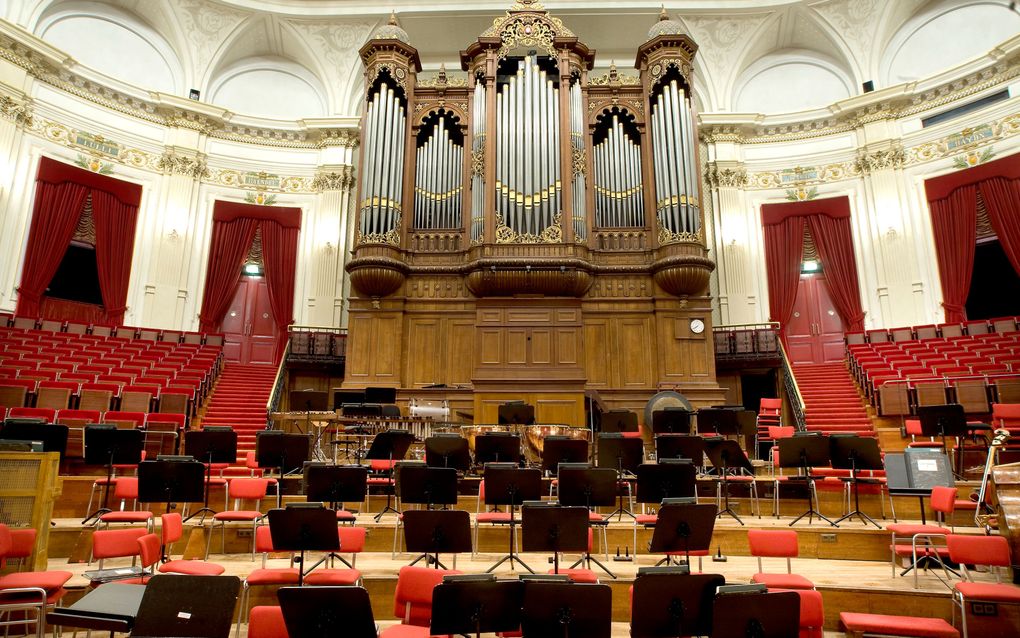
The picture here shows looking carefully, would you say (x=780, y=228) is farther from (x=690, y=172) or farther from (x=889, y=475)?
(x=889, y=475)

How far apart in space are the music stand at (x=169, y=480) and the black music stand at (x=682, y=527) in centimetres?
339

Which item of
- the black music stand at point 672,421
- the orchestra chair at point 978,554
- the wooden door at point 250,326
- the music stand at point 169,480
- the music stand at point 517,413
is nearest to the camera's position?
the orchestra chair at point 978,554

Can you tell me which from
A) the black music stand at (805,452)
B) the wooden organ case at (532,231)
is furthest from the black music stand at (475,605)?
the wooden organ case at (532,231)

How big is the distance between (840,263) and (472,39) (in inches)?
359

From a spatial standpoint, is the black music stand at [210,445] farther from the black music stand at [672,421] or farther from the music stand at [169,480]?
the black music stand at [672,421]

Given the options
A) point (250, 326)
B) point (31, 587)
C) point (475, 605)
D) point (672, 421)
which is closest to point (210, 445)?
point (31, 587)

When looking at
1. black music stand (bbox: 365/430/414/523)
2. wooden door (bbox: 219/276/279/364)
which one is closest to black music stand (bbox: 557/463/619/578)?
black music stand (bbox: 365/430/414/523)

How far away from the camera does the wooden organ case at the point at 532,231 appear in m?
10.1

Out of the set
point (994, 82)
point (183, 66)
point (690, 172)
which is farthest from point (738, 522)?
point (183, 66)

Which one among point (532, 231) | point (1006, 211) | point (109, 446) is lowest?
point (109, 446)

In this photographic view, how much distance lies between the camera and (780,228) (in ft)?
43.4

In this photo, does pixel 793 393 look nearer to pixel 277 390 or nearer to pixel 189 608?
pixel 277 390

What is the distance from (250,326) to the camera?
1441 centimetres

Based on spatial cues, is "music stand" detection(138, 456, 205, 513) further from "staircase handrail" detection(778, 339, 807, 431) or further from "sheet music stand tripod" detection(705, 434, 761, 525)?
"staircase handrail" detection(778, 339, 807, 431)
